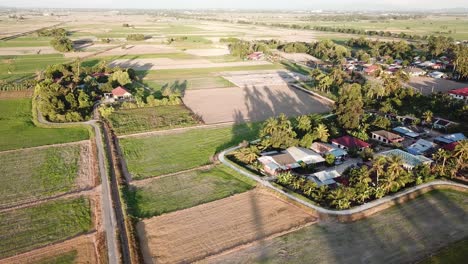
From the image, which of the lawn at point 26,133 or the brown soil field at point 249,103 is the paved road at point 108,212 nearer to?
the lawn at point 26,133

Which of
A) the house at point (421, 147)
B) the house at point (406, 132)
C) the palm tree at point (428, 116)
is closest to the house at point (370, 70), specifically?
the palm tree at point (428, 116)

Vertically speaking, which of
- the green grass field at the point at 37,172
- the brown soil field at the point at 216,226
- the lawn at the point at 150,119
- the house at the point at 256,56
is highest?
the house at the point at 256,56

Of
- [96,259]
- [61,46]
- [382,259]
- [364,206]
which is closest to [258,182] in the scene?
[364,206]

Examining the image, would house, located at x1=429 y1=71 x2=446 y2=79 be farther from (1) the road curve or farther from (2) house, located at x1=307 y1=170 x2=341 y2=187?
(2) house, located at x1=307 y1=170 x2=341 y2=187

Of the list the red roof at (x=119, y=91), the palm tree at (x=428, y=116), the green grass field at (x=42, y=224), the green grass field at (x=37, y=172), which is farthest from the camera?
the red roof at (x=119, y=91)

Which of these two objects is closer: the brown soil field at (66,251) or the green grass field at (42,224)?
the brown soil field at (66,251)

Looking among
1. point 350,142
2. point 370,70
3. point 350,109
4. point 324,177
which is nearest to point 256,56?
point 370,70

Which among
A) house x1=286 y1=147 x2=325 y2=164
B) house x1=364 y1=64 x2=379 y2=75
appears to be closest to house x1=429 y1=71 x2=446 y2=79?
house x1=364 y1=64 x2=379 y2=75
